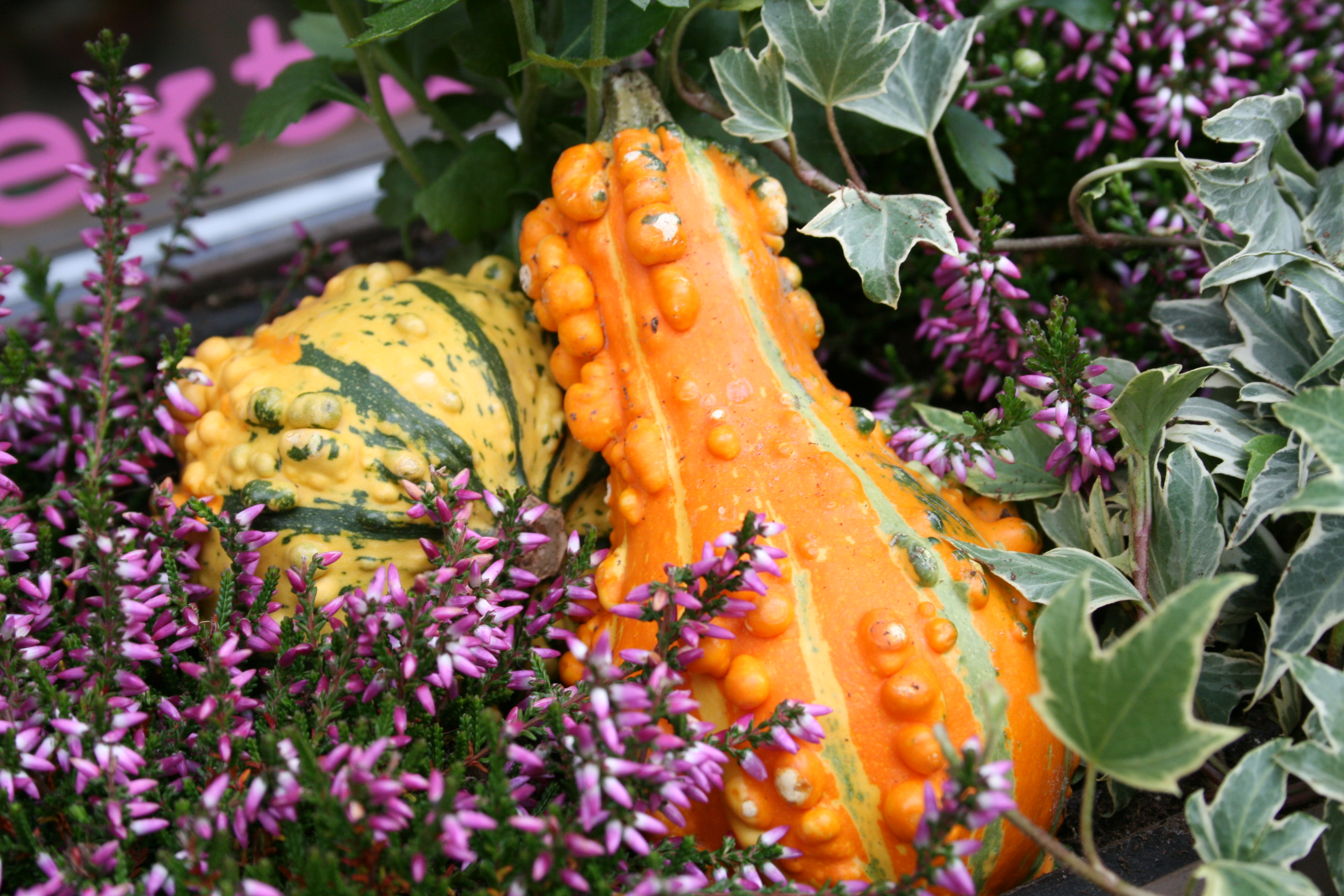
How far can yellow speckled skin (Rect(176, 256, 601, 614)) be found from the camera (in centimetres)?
91

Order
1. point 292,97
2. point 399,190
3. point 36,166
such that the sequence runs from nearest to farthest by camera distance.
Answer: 1. point 292,97
2. point 399,190
3. point 36,166

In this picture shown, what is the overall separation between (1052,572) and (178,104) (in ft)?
6.08

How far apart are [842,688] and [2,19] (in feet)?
6.33

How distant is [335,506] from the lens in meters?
0.92

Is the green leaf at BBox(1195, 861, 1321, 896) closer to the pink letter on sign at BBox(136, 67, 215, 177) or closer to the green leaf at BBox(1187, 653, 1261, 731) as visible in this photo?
the green leaf at BBox(1187, 653, 1261, 731)

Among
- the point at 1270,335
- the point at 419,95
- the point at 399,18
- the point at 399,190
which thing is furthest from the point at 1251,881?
the point at 399,190

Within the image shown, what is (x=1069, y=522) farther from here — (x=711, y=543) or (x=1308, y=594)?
(x=711, y=543)

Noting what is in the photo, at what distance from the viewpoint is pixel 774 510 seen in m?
0.84

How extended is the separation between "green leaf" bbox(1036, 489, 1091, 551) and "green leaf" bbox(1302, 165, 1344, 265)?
37cm

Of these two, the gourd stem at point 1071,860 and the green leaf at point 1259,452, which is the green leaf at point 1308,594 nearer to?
the green leaf at point 1259,452

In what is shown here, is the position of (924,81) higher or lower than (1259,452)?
higher

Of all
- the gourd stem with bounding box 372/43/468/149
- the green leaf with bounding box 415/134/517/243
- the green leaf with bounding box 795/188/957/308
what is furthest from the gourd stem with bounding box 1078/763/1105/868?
the gourd stem with bounding box 372/43/468/149

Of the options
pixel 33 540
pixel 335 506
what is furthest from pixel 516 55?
pixel 33 540

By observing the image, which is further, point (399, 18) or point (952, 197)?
point (952, 197)
